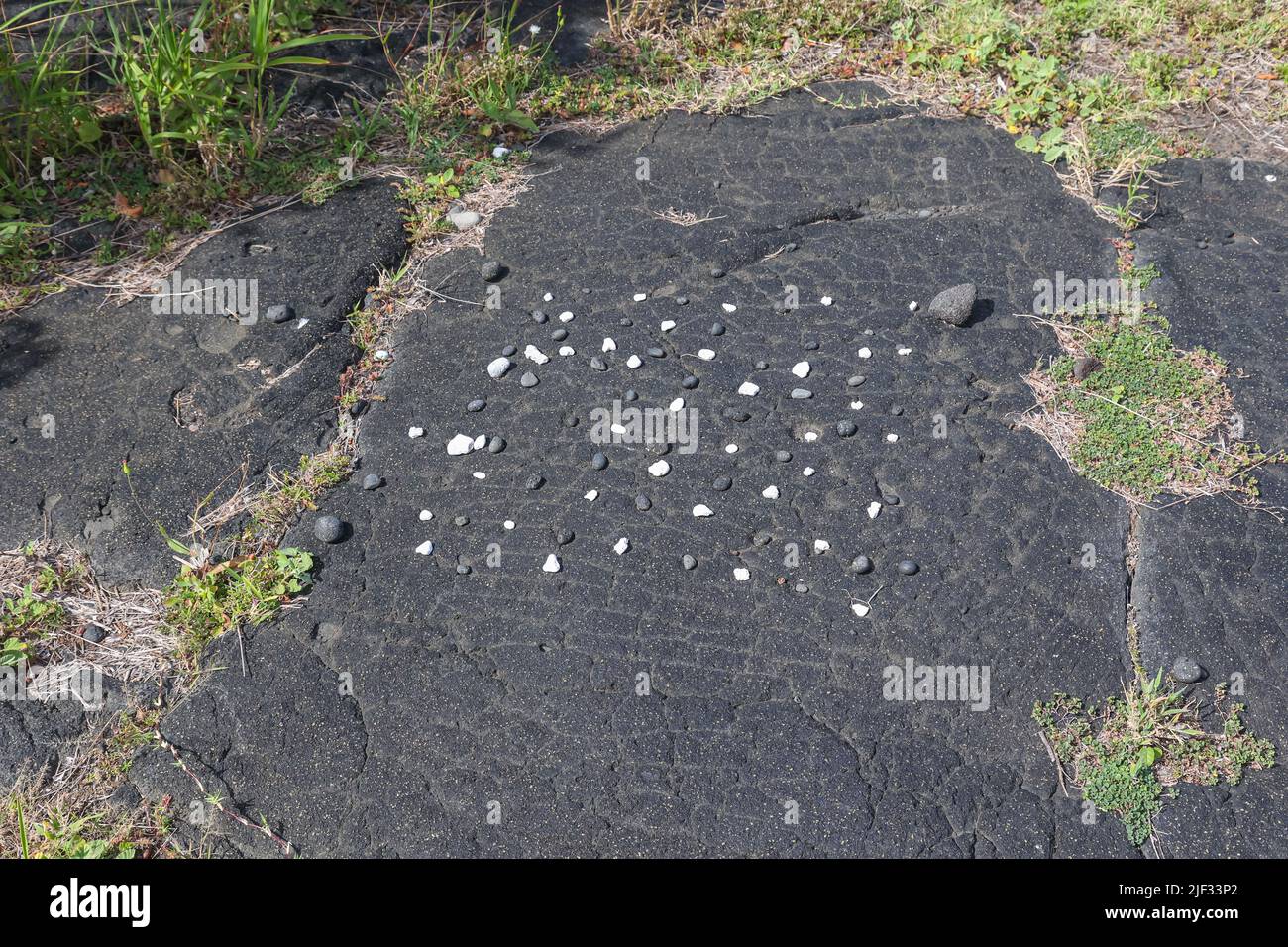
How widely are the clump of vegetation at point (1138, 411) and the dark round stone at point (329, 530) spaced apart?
2.51m

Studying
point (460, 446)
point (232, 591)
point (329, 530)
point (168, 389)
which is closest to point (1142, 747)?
point (460, 446)

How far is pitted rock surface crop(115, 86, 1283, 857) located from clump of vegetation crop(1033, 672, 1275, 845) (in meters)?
0.06

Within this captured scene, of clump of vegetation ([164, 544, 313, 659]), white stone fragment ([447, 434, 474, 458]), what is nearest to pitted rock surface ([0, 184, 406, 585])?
clump of vegetation ([164, 544, 313, 659])

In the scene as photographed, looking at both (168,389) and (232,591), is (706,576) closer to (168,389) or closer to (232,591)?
(232,591)

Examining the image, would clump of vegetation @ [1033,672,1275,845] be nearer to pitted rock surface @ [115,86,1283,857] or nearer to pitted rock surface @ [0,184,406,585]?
pitted rock surface @ [115,86,1283,857]

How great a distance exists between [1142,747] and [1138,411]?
54.0 inches

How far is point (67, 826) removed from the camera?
9.07 ft

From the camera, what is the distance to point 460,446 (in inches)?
144

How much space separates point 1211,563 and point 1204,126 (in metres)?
2.69

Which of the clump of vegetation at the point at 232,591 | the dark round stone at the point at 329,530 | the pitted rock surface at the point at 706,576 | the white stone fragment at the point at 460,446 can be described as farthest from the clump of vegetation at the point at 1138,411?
the clump of vegetation at the point at 232,591

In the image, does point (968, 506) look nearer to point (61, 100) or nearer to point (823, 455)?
point (823, 455)

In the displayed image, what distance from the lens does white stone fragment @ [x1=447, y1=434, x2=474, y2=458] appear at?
3.64 m

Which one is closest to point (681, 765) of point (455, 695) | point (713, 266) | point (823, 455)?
point (455, 695)

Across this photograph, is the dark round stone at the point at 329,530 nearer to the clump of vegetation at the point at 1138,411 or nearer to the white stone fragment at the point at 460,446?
the white stone fragment at the point at 460,446
